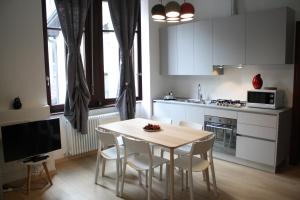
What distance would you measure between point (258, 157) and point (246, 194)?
818mm

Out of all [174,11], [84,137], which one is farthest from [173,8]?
[84,137]

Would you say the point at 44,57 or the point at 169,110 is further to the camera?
the point at 169,110

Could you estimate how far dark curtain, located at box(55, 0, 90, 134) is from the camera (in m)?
4.02

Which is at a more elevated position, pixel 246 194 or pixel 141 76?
pixel 141 76

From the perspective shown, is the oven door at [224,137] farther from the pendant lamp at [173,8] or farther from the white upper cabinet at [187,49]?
the pendant lamp at [173,8]

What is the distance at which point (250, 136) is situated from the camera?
155 inches

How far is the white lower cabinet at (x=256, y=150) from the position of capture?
3775 millimetres

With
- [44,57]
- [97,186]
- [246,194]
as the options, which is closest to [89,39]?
[44,57]

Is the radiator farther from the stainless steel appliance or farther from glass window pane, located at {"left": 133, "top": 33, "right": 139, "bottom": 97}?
the stainless steel appliance

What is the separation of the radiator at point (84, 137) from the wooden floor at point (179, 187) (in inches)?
14.5

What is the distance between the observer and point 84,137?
14.6ft

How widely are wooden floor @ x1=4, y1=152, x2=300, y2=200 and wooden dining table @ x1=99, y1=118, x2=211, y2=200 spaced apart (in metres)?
0.71

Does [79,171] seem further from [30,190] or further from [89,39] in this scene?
[89,39]

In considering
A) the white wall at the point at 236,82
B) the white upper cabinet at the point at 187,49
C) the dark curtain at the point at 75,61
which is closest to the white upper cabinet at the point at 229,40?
the white upper cabinet at the point at 187,49
